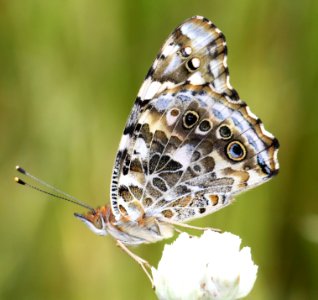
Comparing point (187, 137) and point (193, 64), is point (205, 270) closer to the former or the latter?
point (187, 137)

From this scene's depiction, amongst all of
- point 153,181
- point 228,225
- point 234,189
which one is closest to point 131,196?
point 153,181

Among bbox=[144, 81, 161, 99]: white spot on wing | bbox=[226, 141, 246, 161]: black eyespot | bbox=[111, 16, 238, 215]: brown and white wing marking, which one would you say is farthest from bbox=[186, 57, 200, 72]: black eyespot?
bbox=[226, 141, 246, 161]: black eyespot

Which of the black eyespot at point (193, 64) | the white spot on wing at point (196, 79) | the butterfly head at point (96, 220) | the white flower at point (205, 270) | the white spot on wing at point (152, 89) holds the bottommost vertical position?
the white flower at point (205, 270)

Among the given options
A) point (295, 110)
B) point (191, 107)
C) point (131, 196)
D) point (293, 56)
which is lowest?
point (131, 196)

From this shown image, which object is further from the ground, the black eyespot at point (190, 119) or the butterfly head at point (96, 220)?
the black eyespot at point (190, 119)

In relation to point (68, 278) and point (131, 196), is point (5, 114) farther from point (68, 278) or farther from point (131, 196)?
point (131, 196)

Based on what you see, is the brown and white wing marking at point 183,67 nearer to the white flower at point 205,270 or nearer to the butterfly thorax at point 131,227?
the butterfly thorax at point 131,227

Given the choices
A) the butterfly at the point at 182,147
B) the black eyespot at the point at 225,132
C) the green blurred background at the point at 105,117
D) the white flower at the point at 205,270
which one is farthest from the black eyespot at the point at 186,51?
the green blurred background at the point at 105,117

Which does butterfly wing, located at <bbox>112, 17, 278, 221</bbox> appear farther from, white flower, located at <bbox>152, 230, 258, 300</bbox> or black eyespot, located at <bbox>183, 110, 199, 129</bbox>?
white flower, located at <bbox>152, 230, 258, 300</bbox>
